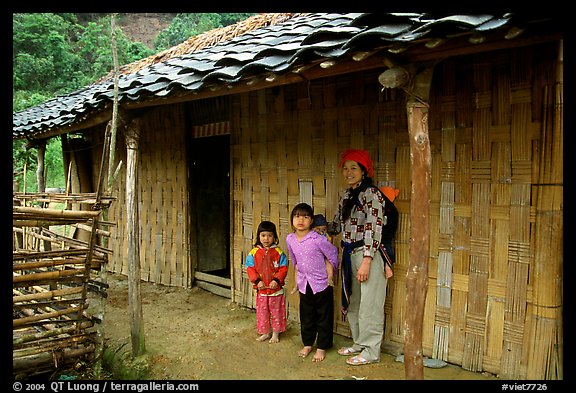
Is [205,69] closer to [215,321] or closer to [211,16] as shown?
[215,321]

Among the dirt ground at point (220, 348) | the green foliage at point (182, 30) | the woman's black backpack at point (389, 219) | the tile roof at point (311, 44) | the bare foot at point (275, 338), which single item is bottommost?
the dirt ground at point (220, 348)

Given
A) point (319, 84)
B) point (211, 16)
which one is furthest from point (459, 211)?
point (211, 16)

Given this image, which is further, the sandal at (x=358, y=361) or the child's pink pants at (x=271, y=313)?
the child's pink pants at (x=271, y=313)

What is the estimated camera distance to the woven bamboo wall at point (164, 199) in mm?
6812

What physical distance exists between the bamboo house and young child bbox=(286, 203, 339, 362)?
52 centimetres

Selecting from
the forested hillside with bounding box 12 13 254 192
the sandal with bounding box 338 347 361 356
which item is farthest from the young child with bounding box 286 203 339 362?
the forested hillside with bounding box 12 13 254 192

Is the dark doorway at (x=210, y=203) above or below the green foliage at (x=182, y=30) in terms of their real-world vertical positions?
below

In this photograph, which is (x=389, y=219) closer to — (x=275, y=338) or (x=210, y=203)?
(x=275, y=338)

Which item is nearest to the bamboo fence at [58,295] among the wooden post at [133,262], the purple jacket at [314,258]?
the wooden post at [133,262]

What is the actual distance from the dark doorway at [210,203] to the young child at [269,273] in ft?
8.25

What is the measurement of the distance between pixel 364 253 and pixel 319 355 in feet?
3.73

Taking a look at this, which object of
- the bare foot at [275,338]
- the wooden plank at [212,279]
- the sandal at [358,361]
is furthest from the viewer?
the wooden plank at [212,279]

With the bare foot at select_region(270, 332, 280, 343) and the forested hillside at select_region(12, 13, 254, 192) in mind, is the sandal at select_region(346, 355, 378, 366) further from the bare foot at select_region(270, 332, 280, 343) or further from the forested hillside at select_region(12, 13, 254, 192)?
the forested hillside at select_region(12, 13, 254, 192)

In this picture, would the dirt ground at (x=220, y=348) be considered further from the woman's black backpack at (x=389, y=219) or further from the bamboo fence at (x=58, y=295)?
the woman's black backpack at (x=389, y=219)
